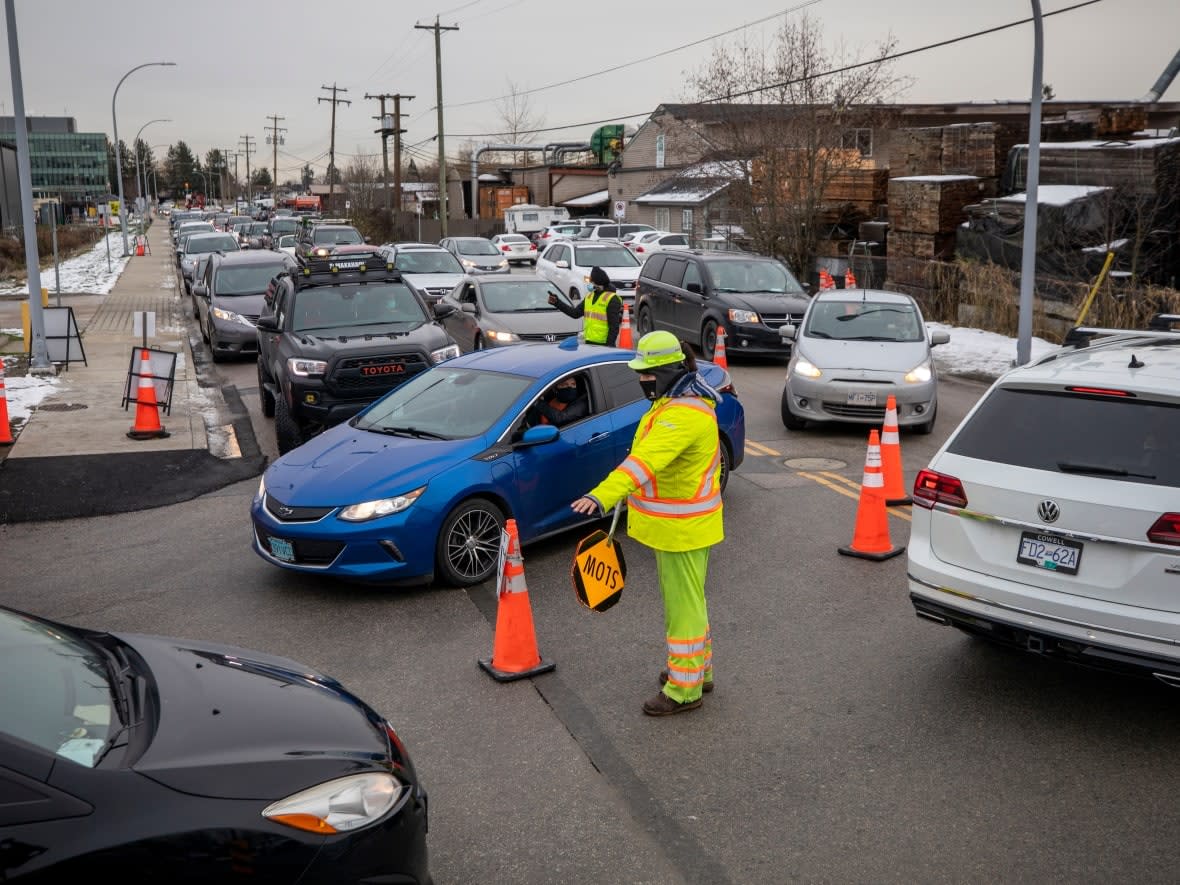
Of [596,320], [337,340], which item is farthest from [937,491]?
[596,320]

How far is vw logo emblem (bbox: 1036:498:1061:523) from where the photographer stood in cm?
529

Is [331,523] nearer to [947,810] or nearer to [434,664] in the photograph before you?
[434,664]

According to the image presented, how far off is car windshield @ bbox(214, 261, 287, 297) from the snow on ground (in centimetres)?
1059

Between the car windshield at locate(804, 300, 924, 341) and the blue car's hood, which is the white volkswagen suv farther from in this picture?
the car windshield at locate(804, 300, 924, 341)

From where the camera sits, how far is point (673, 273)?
67.5 feet

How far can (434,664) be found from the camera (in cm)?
655

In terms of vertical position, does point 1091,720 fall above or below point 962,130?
below

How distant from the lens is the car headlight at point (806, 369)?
1303cm

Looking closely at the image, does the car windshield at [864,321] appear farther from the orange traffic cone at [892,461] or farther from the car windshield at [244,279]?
the car windshield at [244,279]

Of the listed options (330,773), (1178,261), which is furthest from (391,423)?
(1178,261)

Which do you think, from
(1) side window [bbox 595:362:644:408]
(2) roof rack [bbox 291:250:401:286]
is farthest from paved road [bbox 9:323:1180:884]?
(2) roof rack [bbox 291:250:401:286]

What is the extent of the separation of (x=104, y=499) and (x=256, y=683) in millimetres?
7308

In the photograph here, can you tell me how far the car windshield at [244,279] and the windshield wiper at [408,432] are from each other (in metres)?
13.5

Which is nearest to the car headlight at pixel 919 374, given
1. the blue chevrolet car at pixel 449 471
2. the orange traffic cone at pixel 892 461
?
the orange traffic cone at pixel 892 461
